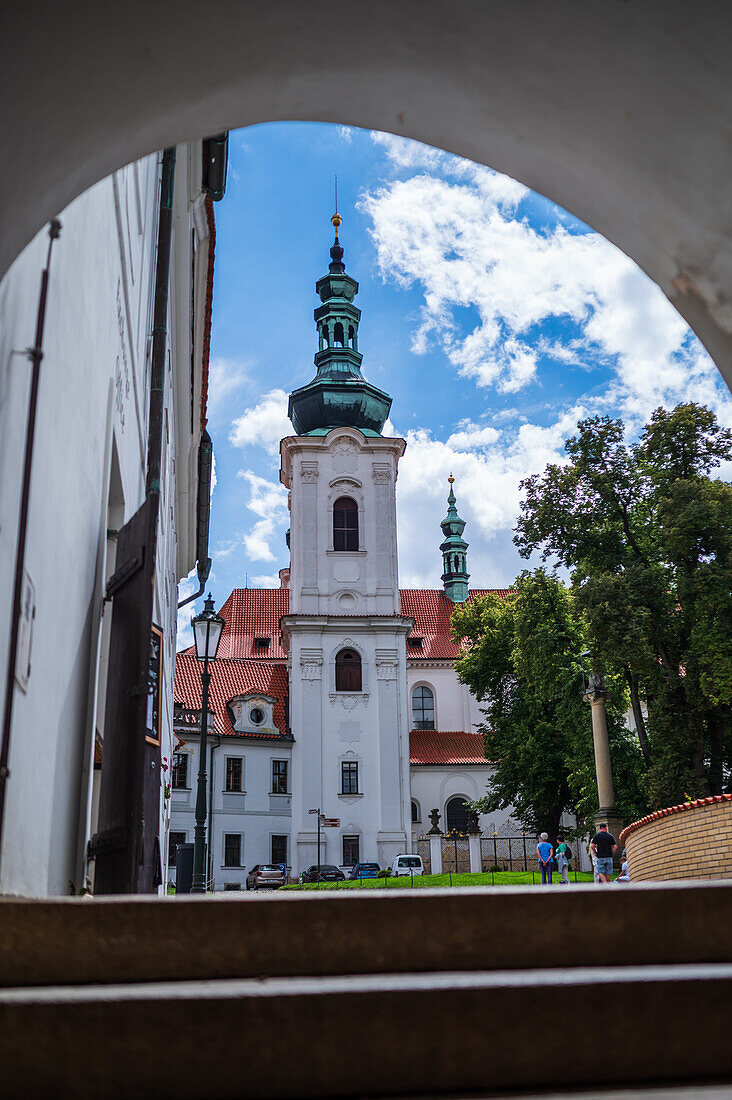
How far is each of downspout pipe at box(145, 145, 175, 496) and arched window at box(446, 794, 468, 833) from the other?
48.8m

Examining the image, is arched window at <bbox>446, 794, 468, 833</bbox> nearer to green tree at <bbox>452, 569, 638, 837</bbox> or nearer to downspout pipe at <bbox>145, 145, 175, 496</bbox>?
green tree at <bbox>452, 569, 638, 837</bbox>

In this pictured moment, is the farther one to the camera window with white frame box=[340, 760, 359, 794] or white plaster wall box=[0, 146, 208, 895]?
window with white frame box=[340, 760, 359, 794]

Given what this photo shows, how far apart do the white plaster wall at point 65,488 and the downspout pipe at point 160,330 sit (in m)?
1.66

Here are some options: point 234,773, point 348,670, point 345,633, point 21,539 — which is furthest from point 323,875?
point 21,539

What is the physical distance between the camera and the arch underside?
120 inches

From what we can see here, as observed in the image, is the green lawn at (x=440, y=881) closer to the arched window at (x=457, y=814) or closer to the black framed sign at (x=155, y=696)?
the arched window at (x=457, y=814)

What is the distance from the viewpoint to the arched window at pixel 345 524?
53531 millimetres

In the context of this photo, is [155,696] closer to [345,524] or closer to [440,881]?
[440,881]

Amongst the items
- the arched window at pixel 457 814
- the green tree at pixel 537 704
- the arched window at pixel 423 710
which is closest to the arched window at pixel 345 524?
the green tree at pixel 537 704

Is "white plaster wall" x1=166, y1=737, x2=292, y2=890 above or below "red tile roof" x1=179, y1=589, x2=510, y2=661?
below

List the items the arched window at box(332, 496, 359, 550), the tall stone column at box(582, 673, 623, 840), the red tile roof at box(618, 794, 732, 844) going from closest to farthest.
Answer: the red tile roof at box(618, 794, 732, 844), the tall stone column at box(582, 673, 623, 840), the arched window at box(332, 496, 359, 550)

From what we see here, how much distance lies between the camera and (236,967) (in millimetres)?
2836

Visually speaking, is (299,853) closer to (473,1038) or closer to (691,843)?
(691,843)

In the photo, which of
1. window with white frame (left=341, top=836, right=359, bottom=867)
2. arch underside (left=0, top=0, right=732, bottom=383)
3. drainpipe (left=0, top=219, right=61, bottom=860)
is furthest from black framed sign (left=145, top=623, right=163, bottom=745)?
window with white frame (left=341, top=836, right=359, bottom=867)
